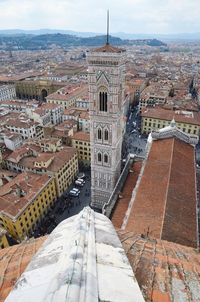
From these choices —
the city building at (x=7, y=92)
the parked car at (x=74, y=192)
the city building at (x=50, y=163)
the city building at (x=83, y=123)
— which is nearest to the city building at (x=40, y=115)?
the city building at (x=83, y=123)

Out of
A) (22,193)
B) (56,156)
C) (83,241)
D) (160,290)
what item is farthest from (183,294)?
(56,156)

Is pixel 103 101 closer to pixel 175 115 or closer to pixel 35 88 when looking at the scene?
pixel 175 115

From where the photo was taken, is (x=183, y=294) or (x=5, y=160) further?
(x=5, y=160)

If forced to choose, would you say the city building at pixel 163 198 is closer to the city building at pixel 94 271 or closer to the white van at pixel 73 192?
the city building at pixel 94 271

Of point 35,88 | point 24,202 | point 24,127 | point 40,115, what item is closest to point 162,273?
point 24,202

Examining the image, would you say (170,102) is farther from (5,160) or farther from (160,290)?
(160,290)
